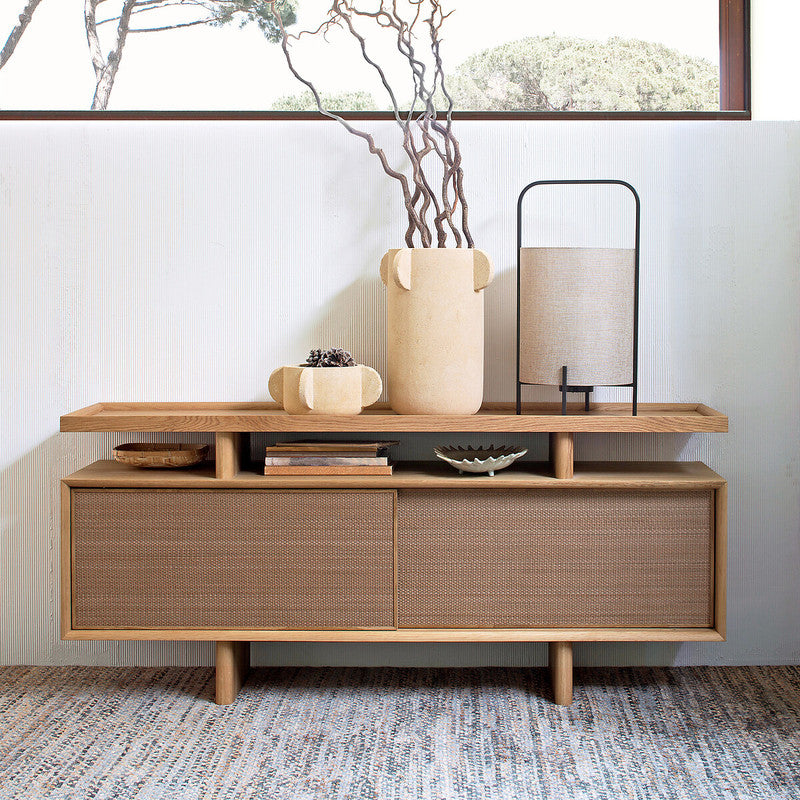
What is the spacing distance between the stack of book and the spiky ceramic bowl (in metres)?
0.15

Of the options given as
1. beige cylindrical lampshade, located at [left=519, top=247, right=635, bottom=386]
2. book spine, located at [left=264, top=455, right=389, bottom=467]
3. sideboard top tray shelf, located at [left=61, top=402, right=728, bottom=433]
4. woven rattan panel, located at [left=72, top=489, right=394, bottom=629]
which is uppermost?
beige cylindrical lampshade, located at [left=519, top=247, right=635, bottom=386]

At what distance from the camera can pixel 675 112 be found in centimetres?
229

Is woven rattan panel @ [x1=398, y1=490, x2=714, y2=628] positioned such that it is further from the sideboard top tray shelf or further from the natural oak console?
the sideboard top tray shelf

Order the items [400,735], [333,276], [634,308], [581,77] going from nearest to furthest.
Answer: [400,735], [634,308], [333,276], [581,77]

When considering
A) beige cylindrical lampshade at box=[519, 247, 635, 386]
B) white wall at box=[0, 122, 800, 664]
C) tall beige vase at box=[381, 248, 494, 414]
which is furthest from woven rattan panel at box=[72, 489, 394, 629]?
beige cylindrical lampshade at box=[519, 247, 635, 386]

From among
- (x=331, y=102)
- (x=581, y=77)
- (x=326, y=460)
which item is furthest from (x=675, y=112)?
(x=326, y=460)

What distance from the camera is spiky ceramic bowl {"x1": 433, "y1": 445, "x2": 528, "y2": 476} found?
6.32 ft

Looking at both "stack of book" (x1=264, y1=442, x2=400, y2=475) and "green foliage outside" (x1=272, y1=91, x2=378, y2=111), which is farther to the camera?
"green foliage outside" (x1=272, y1=91, x2=378, y2=111)

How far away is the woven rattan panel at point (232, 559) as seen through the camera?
1.93 metres

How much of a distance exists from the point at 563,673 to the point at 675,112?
1.46 m

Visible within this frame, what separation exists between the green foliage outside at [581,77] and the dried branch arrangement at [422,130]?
0.41 feet

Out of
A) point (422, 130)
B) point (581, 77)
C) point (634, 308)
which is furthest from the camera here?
point (581, 77)

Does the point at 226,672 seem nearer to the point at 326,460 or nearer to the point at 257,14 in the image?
the point at 326,460

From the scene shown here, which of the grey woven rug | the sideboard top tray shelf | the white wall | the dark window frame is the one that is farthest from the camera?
the dark window frame
